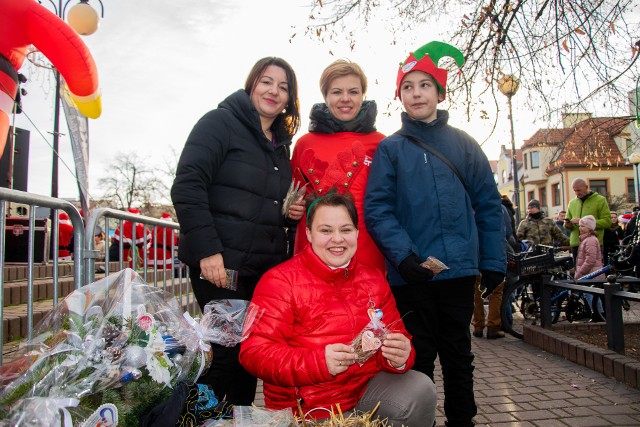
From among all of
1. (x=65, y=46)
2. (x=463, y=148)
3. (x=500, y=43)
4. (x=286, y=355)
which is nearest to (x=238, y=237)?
(x=286, y=355)

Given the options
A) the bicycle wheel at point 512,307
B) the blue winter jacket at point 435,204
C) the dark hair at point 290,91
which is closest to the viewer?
the blue winter jacket at point 435,204

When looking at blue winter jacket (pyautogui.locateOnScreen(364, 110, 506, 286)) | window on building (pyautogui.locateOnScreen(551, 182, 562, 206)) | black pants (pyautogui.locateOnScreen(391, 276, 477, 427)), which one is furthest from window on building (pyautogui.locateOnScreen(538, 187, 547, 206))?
black pants (pyautogui.locateOnScreen(391, 276, 477, 427))

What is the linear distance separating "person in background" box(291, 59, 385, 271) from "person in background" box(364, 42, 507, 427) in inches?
5.3

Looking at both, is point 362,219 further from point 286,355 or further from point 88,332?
point 88,332

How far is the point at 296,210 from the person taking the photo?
2.79 m

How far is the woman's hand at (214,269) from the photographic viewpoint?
246cm

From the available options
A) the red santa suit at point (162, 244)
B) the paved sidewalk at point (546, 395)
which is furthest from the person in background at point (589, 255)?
the red santa suit at point (162, 244)

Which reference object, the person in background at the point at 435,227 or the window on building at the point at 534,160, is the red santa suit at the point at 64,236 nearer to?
the person in background at the point at 435,227

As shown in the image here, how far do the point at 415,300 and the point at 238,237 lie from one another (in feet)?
3.47

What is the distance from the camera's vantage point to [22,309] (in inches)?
199

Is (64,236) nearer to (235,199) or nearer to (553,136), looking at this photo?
(235,199)

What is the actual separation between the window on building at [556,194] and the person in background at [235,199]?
170 feet

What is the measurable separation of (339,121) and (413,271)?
1040mm

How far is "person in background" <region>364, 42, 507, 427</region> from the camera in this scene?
9.14 ft
